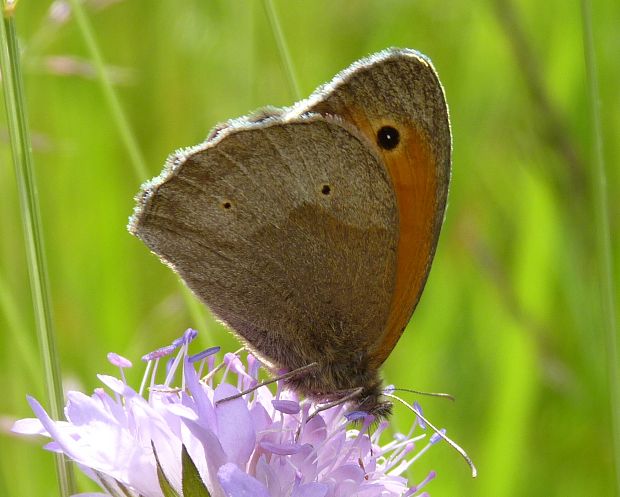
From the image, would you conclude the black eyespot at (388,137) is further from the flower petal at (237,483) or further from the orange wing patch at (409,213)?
the flower petal at (237,483)

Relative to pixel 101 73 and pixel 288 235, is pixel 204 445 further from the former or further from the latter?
pixel 101 73

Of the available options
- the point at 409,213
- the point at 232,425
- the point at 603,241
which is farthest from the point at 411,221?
the point at 232,425

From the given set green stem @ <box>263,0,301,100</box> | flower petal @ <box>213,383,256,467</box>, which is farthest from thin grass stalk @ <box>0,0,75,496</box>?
green stem @ <box>263,0,301,100</box>

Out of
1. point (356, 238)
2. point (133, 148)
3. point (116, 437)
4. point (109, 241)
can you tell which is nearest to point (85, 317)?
point (109, 241)

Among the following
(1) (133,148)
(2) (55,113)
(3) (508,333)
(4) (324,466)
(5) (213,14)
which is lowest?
(4) (324,466)

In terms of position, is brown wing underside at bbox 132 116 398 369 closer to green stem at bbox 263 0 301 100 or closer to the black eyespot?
the black eyespot

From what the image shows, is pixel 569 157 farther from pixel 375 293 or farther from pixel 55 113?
pixel 55 113
